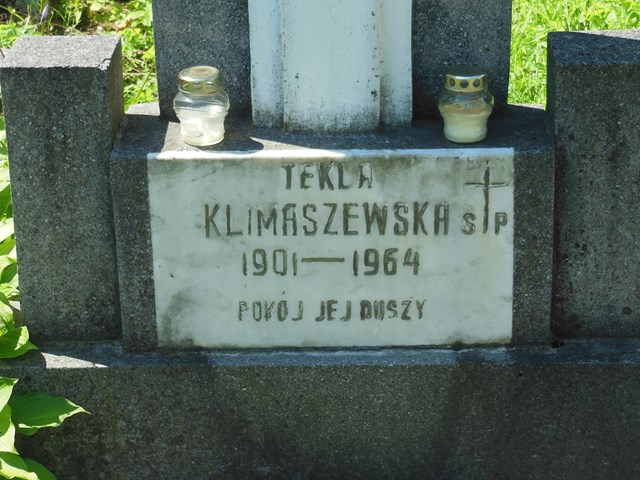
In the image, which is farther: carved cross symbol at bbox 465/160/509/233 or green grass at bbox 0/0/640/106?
green grass at bbox 0/0/640/106

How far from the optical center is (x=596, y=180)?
11.7 feet

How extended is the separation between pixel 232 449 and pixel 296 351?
1.10 feet

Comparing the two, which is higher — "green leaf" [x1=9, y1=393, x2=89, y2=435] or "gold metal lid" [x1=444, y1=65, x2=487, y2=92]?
"gold metal lid" [x1=444, y1=65, x2=487, y2=92]

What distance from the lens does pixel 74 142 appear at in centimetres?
354

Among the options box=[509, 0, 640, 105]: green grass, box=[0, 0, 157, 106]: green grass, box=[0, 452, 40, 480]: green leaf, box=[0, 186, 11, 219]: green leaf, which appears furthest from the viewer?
box=[0, 0, 157, 106]: green grass

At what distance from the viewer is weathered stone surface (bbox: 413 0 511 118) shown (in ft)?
12.1

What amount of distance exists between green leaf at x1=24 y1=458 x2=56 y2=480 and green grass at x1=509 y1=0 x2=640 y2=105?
95.5 inches

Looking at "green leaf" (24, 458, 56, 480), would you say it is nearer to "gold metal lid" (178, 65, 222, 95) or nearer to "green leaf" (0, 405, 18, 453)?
"green leaf" (0, 405, 18, 453)

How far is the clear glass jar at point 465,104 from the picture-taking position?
353 centimetres

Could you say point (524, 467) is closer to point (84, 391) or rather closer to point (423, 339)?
point (423, 339)

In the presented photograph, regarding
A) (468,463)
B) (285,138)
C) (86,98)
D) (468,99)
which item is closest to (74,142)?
(86,98)

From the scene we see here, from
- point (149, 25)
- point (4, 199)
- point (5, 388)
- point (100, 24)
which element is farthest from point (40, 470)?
point (100, 24)

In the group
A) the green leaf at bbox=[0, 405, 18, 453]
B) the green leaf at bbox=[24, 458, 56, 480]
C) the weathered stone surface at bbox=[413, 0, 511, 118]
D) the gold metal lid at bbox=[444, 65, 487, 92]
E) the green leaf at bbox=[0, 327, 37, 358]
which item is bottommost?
the green leaf at bbox=[24, 458, 56, 480]

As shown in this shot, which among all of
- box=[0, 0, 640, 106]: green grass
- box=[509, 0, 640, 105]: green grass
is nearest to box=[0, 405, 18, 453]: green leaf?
box=[0, 0, 640, 106]: green grass
